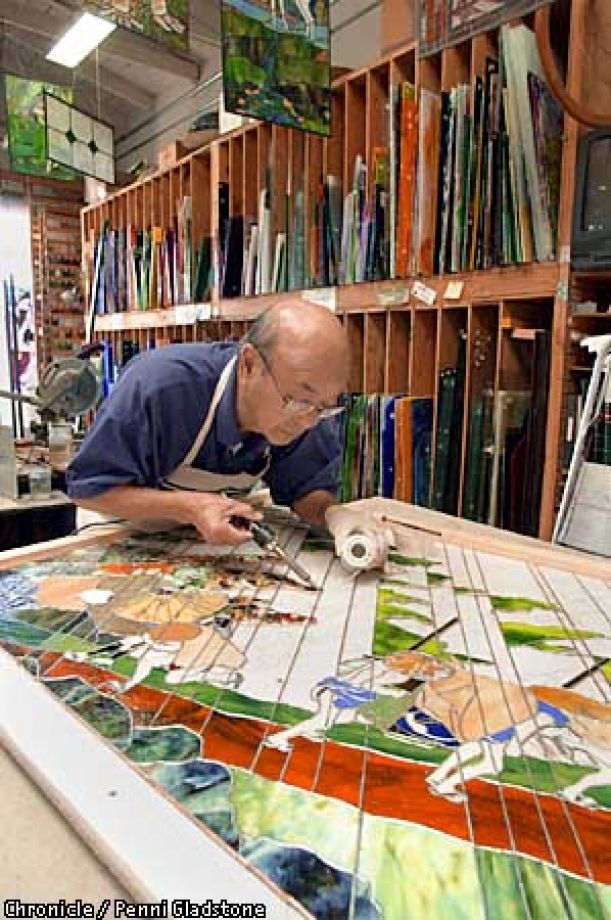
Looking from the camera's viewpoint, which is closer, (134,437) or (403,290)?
(134,437)

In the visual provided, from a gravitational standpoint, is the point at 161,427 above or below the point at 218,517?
above

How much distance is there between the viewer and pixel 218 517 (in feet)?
4.09

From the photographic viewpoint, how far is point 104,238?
5.49m

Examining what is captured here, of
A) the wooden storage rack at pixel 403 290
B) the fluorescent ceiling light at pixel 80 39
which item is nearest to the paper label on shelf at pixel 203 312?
the wooden storage rack at pixel 403 290

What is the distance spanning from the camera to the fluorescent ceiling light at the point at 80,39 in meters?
4.91

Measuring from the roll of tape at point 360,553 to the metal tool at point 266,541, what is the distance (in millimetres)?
74

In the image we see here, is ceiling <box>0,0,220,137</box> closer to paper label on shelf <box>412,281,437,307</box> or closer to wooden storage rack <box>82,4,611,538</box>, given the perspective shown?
wooden storage rack <box>82,4,611,538</box>

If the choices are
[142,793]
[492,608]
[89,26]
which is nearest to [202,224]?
[89,26]

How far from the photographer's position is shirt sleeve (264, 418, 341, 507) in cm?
162

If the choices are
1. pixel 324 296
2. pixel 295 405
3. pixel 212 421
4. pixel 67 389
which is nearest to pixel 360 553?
pixel 295 405

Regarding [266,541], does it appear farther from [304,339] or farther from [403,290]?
[403,290]

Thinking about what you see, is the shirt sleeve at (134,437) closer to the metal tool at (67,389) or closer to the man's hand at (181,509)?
the man's hand at (181,509)

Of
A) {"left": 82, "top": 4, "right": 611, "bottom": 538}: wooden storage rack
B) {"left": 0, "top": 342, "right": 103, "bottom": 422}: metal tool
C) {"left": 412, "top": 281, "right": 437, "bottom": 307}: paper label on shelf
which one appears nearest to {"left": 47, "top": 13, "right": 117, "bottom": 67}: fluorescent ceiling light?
{"left": 82, "top": 4, "right": 611, "bottom": 538}: wooden storage rack

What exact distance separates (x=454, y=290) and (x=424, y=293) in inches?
5.9
